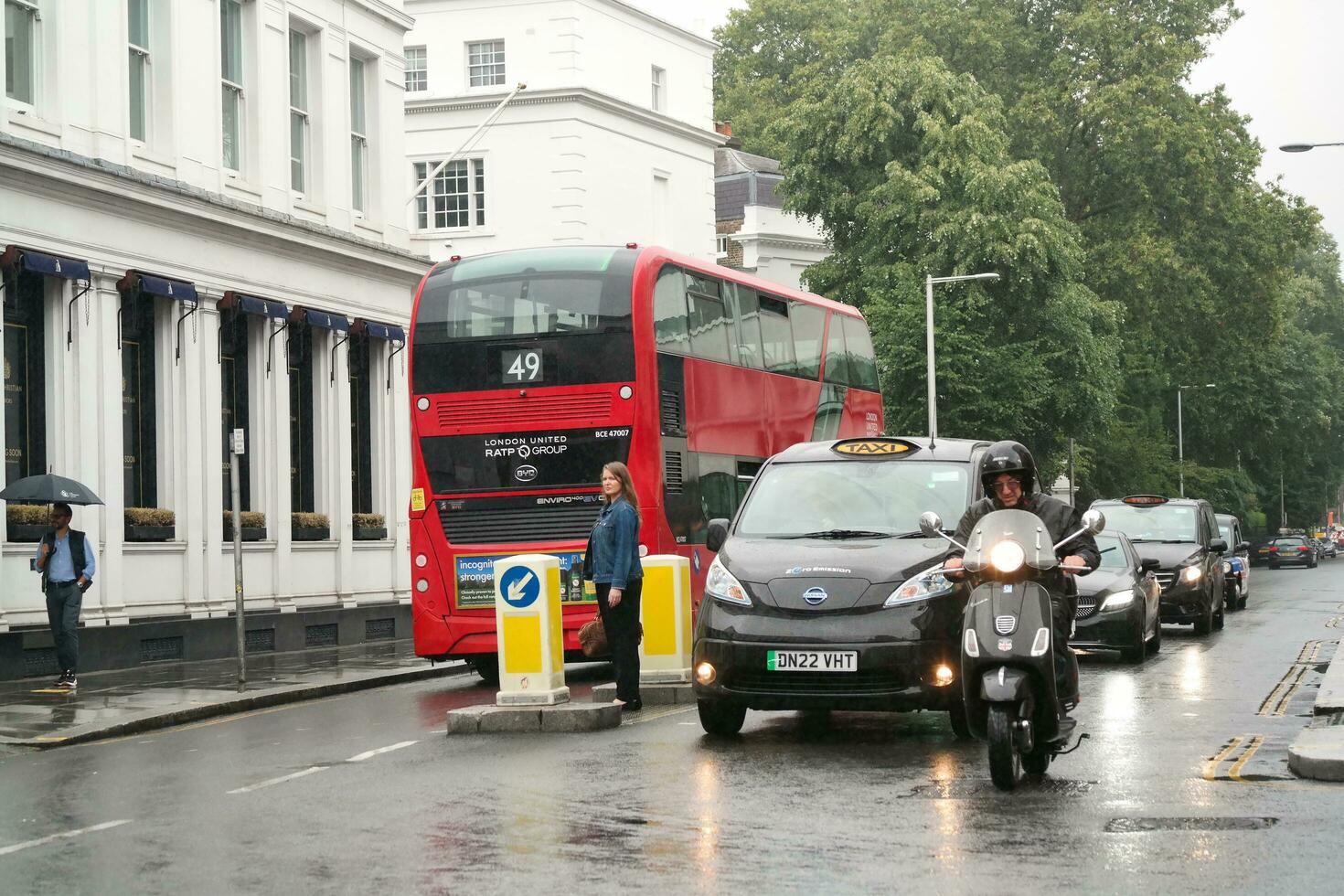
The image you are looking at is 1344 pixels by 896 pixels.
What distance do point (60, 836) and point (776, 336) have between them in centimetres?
1505

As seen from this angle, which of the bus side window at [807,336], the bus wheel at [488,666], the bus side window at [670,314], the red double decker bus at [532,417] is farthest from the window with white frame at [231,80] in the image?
the bus wheel at [488,666]

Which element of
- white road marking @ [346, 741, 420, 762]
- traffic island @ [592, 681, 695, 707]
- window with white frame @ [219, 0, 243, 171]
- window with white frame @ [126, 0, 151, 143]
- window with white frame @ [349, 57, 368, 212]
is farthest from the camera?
window with white frame @ [349, 57, 368, 212]

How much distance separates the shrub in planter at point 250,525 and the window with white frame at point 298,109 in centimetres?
524

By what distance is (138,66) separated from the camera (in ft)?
82.5

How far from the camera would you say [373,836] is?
8.87 meters

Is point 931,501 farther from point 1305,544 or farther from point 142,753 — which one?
point 1305,544

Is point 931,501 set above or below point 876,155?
below

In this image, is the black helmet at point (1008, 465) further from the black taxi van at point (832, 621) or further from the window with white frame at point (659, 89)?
the window with white frame at point (659, 89)

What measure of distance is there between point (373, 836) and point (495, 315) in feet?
35.1

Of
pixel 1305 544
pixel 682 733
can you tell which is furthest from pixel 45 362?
pixel 1305 544

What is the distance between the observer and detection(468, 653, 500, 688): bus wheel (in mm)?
20031

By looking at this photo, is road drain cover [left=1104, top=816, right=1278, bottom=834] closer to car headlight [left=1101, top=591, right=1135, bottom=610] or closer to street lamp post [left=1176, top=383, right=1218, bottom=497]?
car headlight [left=1101, top=591, right=1135, bottom=610]

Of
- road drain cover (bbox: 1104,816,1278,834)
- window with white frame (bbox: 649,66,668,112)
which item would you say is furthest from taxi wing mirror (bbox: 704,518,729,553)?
window with white frame (bbox: 649,66,668,112)

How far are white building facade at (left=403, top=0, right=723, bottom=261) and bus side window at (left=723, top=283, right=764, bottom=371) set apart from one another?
75.4ft
